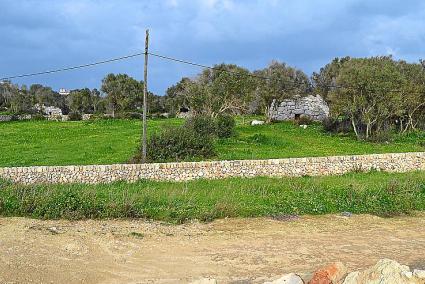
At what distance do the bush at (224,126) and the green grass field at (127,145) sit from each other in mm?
670

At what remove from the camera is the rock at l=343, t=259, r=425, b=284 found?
8453 mm

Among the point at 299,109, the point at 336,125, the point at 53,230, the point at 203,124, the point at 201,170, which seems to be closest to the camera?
the point at 53,230

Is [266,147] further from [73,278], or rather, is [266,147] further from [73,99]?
[73,99]

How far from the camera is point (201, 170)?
874 inches

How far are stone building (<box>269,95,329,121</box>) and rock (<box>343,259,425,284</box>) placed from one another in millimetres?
41111

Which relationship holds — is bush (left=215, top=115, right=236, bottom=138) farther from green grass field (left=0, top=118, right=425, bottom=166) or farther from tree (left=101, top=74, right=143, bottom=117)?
tree (left=101, top=74, right=143, bottom=117)

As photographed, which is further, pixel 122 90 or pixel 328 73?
pixel 328 73

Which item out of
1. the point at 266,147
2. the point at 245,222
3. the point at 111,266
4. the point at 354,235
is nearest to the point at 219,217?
the point at 245,222

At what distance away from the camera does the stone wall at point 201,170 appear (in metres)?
20.8

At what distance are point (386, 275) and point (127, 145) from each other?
2360 cm

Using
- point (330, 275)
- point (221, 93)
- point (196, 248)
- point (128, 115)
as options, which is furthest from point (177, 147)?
point (128, 115)

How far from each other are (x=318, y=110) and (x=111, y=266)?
40959mm

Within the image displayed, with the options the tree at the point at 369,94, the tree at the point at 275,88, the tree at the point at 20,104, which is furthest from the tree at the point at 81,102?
the tree at the point at 369,94

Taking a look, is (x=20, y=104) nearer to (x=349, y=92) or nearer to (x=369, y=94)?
(x=349, y=92)
